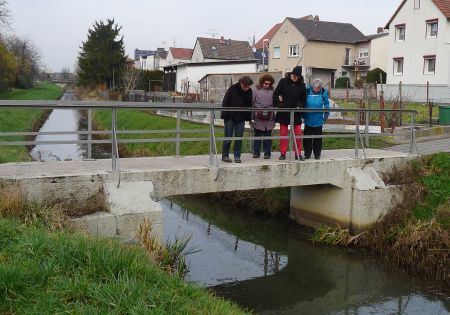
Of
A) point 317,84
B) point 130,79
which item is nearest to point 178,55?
point 130,79

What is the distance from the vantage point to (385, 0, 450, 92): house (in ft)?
128

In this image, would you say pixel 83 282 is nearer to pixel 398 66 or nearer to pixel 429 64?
pixel 429 64

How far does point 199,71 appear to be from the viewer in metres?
51.0

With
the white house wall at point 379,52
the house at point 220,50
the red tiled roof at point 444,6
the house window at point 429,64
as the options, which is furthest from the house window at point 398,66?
the house at point 220,50

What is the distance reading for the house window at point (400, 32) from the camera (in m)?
43.5

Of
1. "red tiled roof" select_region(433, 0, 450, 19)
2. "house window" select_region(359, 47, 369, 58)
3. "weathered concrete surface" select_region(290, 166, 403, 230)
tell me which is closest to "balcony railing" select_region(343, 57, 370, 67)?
"house window" select_region(359, 47, 369, 58)

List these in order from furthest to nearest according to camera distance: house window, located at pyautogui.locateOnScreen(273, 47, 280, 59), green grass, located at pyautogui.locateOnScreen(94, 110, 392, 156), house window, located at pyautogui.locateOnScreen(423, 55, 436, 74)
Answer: house window, located at pyautogui.locateOnScreen(273, 47, 280, 59), house window, located at pyautogui.locateOnScreen(423, 55, 436, 74), green grass, located at pyautogui.locateOnScreen(94, 110, 392, 156)

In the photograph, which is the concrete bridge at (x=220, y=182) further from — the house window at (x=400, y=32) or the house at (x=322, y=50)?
the house at (x=322, y=50)

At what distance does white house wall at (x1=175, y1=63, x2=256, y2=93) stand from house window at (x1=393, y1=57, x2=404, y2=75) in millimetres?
12085

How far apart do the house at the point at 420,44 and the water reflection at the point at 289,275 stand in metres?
27.9

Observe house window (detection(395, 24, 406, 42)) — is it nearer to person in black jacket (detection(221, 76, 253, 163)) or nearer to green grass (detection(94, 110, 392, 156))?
green grass (detection(94, 110, 392, 156))

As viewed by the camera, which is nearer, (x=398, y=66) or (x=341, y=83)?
(x=398, y=66)

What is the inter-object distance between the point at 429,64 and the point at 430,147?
28.6m

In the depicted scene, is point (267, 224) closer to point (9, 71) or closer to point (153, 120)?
point (153, 120)
